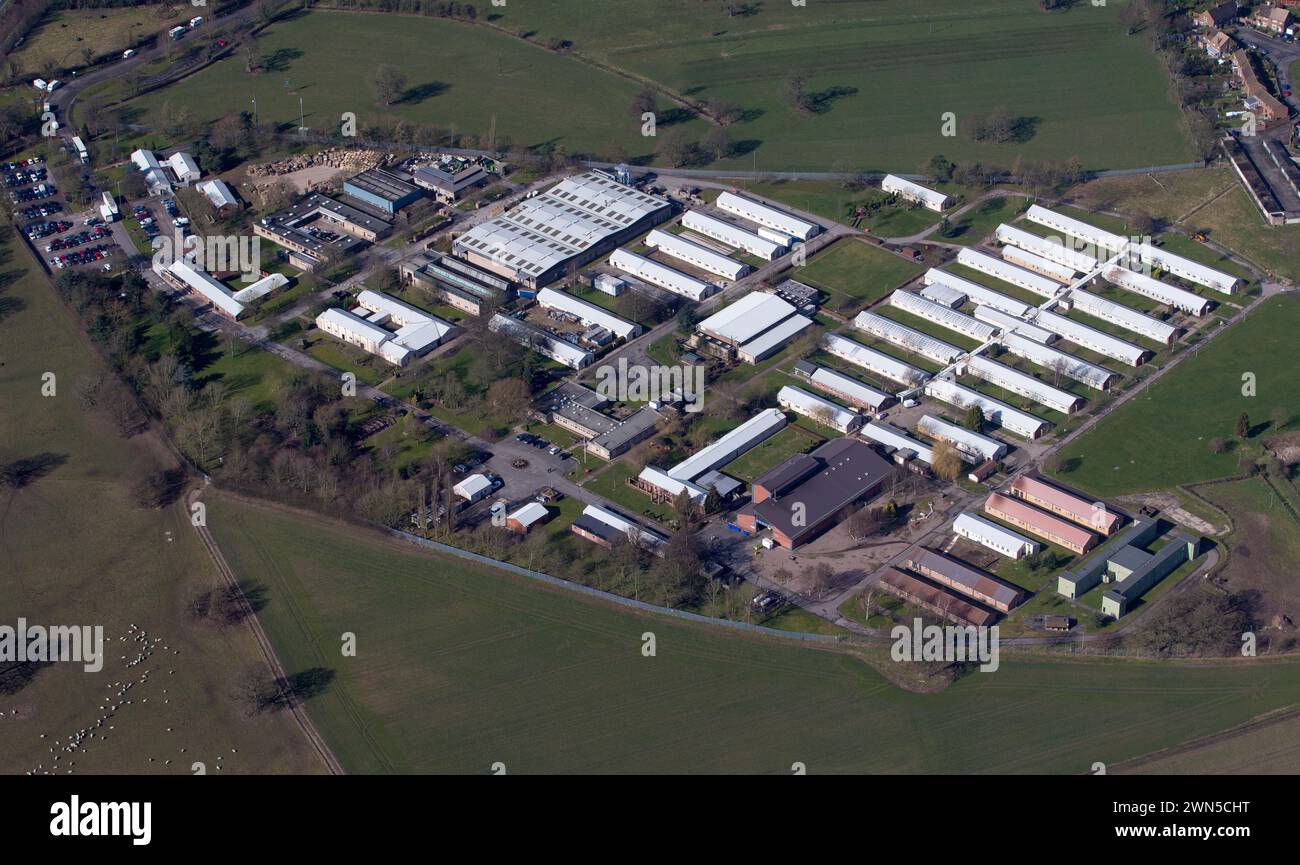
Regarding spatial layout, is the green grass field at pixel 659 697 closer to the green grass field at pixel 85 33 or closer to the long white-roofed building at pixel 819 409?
the long white-roofed building at pixel 819 409

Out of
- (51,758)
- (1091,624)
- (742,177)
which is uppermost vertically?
(742,177)

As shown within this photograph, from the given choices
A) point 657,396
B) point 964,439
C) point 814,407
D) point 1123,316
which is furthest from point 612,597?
point 1123,316

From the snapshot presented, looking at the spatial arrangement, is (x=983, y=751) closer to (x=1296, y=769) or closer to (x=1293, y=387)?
(x=1296, y=769)

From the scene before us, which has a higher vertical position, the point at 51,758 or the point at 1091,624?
the point at 1091,624

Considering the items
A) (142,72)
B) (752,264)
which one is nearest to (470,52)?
(142,72)

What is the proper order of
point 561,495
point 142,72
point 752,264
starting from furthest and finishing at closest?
point 142,72 < point 752,264 < point 561,495

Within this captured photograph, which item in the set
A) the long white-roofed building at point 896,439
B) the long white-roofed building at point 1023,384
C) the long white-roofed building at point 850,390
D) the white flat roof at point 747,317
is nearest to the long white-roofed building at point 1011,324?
the long white-roofed building at point 1023,384
